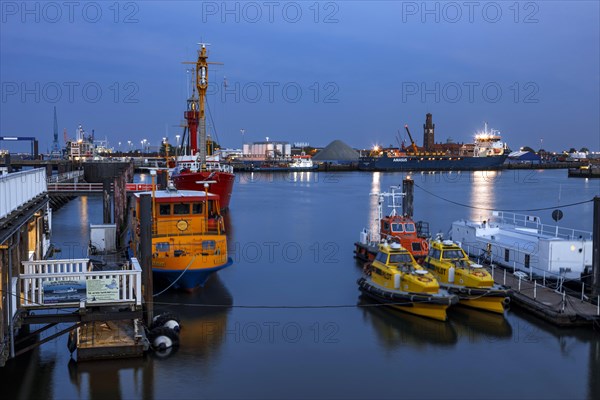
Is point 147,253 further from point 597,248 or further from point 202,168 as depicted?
point 202,168

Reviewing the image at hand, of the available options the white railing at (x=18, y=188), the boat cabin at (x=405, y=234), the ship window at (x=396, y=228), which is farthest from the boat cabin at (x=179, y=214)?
the ship window at (x=396, y=228)

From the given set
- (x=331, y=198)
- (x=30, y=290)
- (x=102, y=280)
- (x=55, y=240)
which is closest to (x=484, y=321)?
(x=102, y=280)

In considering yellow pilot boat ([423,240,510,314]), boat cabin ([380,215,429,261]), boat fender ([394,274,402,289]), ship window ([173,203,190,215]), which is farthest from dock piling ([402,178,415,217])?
ship window ([173,203,190,215])

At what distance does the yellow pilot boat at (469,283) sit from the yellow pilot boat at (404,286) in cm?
85

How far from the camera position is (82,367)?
46.8 feet

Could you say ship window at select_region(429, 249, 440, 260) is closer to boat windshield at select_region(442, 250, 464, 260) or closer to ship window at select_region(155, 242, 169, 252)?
boat windshield at select_region(442, 250, 464, 260)

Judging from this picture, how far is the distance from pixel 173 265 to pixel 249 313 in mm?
3021

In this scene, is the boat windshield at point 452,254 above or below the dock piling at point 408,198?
below

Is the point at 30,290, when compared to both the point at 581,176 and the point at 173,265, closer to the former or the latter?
the point at 173,265

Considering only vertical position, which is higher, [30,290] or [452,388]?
[30,290]

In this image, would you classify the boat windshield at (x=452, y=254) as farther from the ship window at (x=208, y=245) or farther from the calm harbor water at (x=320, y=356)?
the ship window at (x=208, y=245)

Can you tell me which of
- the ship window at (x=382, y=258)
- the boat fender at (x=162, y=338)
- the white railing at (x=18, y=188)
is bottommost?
the boat fender at (x=162, y=338)

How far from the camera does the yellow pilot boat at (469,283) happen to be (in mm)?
18734

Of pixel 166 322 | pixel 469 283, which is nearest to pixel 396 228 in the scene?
pixel 469 283
